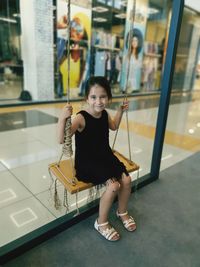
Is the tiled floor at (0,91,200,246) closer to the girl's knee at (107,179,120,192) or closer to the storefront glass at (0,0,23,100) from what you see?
the girl's knee at (107,179,120,192)

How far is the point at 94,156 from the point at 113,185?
0.23m

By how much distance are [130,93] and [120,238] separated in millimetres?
7701

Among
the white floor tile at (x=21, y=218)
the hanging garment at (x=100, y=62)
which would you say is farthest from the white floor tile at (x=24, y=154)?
the hanging garment at (x=100, y=62)

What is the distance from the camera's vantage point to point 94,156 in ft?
5.15

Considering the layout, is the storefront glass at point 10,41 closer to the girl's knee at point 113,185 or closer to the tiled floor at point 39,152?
the tiled floor at point 39,152

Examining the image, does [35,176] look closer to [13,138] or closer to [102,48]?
[13,138]

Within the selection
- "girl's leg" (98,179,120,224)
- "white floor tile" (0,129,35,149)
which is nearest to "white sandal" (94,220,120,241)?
"girl's leg" (98,179,120,224)

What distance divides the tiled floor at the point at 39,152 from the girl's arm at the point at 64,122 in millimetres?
729

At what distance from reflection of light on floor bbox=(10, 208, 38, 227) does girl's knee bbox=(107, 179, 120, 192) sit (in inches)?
25.9

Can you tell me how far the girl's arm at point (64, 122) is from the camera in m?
1.34

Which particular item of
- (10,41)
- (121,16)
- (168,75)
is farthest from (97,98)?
(121,16)

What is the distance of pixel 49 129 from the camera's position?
12.9ft

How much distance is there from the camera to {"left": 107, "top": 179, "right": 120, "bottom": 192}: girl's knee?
4.93ft

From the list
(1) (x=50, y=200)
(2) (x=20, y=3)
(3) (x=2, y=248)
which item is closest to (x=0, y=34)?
(2) (x=20, y=3)
